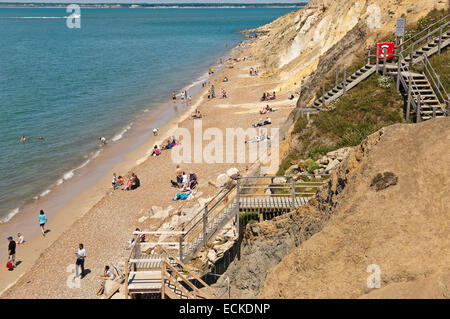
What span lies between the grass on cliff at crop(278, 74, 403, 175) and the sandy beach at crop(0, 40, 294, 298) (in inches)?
257

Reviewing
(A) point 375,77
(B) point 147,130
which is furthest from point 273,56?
(A) point 375,77

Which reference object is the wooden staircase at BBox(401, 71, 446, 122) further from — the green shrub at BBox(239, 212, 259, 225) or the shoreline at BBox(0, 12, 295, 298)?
the shoreline at BBox(0, 12, 295, 298)

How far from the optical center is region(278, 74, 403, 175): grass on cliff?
16797 mm

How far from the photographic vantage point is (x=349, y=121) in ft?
58.0

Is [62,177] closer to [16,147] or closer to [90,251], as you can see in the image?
[16,147]

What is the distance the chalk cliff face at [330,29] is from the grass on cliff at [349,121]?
3.34 metres

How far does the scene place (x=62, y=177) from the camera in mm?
29250

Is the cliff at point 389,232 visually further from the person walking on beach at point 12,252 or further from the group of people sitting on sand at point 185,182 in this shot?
the group of people sitting on sand at point 185,182

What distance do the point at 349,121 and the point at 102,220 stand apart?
12670 mm

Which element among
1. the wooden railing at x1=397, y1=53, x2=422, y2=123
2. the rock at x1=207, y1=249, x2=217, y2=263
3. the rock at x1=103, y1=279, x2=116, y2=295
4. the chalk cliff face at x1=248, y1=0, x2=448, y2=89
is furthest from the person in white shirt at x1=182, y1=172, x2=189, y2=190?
the wooden railing at x1=397, y1=53, x2=422, y2=123

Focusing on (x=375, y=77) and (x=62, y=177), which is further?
(x=62, y=177)

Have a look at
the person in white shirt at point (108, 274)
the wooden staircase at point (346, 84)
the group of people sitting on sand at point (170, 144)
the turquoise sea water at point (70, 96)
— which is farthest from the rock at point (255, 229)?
the group of people sitting on sand at point (170, 144)
